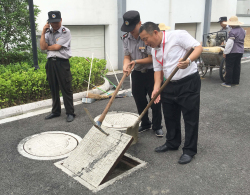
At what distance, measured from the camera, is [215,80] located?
920cm

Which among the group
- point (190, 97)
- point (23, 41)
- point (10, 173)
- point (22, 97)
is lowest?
point (10, 173)

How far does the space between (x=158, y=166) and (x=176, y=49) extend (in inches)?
62.5

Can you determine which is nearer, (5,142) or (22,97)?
(5,142)

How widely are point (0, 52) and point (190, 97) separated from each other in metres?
5.32

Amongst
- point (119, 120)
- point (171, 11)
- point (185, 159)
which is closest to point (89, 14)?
point (171, 11)

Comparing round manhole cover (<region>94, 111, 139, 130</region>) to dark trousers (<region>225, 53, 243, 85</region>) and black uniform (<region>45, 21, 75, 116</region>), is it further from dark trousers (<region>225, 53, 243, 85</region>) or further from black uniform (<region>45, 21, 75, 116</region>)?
dark trousers (<region>225, 53, 243, 85</region>)

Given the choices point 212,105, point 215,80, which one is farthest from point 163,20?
point 212,105

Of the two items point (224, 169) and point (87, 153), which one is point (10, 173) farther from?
point (224, 169)

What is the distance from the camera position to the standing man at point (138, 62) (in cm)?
405

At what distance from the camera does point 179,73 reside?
11.7 ft

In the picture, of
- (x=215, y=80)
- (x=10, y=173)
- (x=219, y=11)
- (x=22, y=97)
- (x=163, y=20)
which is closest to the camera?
(x=10, y=173)

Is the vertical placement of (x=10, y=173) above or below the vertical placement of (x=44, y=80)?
below

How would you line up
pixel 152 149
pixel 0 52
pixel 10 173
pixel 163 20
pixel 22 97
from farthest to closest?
pixel 163 20 < pixel 0 52 < pixel 22 97 < pixel 152 149 < pixel 10 173

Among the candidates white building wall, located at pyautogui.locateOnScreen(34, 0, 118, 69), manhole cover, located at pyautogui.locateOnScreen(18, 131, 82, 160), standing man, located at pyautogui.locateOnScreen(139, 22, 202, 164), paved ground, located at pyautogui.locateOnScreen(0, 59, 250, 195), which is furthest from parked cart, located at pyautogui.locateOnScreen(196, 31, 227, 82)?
manhole cover, located at pyautogui.locateOnScreen(18, 131, 82, 160)
